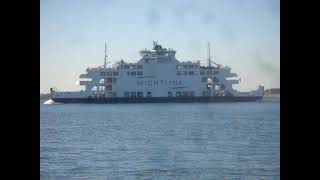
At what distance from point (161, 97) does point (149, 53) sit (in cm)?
336

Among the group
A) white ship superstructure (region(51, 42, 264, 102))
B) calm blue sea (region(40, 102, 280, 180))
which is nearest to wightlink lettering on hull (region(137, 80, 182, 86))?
white ship superstructure (region(51, 42, 264, 102))

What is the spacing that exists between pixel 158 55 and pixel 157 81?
2.25 metres

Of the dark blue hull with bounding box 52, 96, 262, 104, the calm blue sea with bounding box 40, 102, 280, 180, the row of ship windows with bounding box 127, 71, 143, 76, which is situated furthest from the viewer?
the row of ship windows with bounding box 127, 71, 143, 76

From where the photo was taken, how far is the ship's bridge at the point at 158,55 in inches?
1494

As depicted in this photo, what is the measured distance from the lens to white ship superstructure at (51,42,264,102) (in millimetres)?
37219

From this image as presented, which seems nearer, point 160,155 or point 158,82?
point 160,155

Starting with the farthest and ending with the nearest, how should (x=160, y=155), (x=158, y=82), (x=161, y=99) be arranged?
(x=161, y=99) < (x=158, y=82) < (x=160, y=155)

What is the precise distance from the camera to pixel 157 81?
3706cm

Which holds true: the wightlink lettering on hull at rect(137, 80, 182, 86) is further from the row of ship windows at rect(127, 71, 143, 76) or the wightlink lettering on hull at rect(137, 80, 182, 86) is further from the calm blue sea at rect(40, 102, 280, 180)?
the calm blue sea at rect(40, 102, 280, 180)

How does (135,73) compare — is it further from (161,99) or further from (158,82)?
(161,99)

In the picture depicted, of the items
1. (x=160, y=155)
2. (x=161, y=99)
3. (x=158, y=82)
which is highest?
(x=158, y=82)

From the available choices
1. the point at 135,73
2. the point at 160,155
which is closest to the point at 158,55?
the point at 135,73
